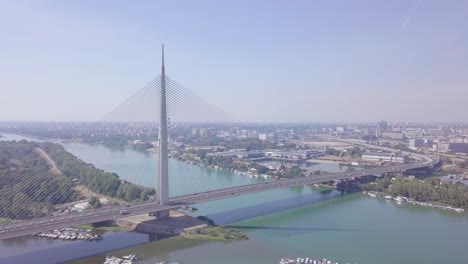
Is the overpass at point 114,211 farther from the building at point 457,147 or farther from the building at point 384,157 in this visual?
the building at point 457,147

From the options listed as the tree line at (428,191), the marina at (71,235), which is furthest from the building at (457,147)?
the marina at (71,235)

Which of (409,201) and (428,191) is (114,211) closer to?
(409,201)

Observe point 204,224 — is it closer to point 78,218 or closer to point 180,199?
point 180,199

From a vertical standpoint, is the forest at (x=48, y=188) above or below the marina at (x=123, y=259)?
above

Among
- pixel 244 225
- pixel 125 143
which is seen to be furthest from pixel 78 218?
pixel 125 143

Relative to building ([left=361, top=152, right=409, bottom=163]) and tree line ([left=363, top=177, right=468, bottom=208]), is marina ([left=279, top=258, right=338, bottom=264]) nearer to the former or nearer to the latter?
tree line ([left=363, top=177, right=468, bottom=208])

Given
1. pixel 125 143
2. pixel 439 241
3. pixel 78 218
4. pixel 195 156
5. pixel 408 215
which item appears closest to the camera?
pixel 78 218

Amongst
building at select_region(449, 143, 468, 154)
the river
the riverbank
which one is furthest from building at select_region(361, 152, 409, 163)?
the river

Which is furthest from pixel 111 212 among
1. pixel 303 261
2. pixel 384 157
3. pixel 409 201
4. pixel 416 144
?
pixel 416 144

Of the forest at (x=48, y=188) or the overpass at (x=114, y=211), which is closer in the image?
the overpass at (x=114, y=211)
